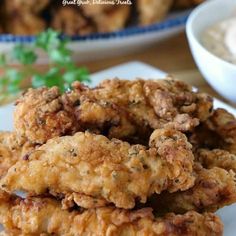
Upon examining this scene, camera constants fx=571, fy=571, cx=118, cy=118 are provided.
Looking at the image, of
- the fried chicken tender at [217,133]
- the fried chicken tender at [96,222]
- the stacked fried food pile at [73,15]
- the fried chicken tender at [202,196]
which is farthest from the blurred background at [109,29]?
the fried chicken tender at [96,222]

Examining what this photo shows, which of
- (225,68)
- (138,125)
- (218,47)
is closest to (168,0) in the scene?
(218,47)

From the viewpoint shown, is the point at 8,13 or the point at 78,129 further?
the point at 8,13

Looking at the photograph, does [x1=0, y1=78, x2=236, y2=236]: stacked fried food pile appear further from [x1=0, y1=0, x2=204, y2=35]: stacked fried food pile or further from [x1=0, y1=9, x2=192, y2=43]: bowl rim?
[x1=0, y1=0, x2=204, y2=35]: stacked fried food pile

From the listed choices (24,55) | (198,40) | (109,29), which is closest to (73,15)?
(109,29)

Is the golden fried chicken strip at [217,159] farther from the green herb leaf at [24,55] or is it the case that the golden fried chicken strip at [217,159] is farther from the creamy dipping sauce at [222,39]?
the green herb leaf at [24,55]

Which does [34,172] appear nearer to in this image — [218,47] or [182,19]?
[218,47]

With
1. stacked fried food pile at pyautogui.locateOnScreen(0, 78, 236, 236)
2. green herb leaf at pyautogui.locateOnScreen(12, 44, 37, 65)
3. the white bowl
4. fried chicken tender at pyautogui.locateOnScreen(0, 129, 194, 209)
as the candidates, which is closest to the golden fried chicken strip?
stacked fried food pile at pyautogui.locateOnScreen(0, 78, 236, 236)

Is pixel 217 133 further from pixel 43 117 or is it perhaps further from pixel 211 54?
pixel 211 54
